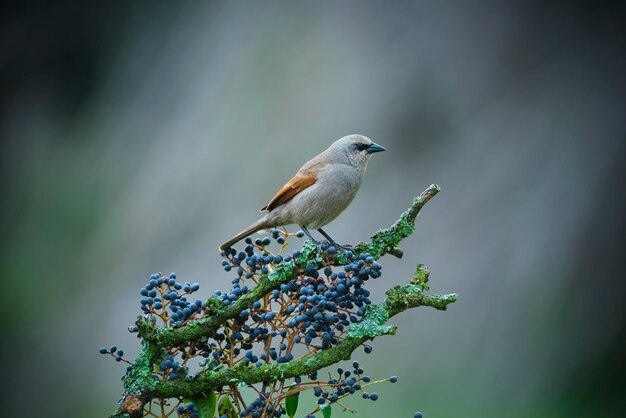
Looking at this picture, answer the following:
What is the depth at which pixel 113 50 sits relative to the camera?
4008 mm

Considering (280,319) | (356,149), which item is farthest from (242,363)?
(356,149)

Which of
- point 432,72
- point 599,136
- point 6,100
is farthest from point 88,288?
point 599,136

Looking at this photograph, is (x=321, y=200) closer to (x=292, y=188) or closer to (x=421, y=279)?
(x=292, y=188)

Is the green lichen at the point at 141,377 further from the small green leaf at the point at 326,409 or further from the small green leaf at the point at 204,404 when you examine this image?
the small green leaf at the point at 326,409

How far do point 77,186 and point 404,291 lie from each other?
305cm

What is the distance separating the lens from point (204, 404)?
1259mm

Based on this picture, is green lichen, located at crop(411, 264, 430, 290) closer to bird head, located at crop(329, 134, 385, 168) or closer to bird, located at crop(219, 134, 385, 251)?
bird, located at crop(219, 134, 385, 251)

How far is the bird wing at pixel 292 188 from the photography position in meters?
1.85

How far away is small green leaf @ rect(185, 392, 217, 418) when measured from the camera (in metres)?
1.25

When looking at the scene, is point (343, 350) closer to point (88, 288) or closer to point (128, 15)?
point (88, 288)

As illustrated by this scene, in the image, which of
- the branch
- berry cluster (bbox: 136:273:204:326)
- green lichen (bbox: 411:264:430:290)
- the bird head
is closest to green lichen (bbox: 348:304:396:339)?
the branch

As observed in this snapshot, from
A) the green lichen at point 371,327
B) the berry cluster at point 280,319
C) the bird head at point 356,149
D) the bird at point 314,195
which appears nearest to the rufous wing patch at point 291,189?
the bird at point 314,195

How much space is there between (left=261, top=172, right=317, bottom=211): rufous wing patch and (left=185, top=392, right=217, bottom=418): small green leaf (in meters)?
0.67

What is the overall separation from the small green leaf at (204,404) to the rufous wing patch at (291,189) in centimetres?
67
